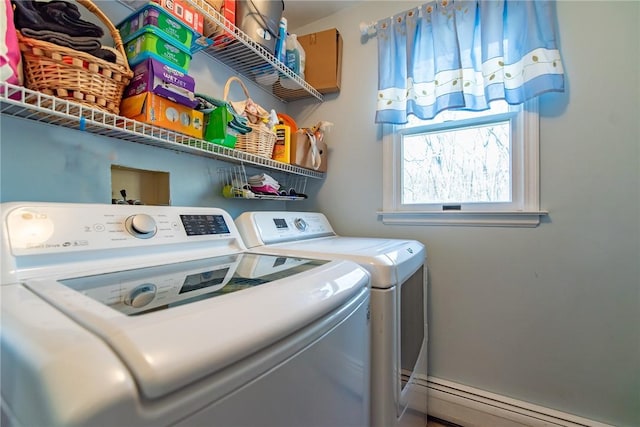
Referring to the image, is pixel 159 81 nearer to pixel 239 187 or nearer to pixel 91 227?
pixel 91 227

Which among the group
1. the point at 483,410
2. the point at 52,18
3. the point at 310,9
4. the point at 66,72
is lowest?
the point at 483,410

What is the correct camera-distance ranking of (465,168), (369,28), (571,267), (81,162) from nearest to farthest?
(81,162) → (571,267) → (465,168) → (369,28)

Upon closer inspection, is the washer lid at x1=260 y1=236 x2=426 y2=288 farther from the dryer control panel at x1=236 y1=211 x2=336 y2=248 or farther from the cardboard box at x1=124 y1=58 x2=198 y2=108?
the cardboard box at x1=124 y1=58 x2=198 y2=108

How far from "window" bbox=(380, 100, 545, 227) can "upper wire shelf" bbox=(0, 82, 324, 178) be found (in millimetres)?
953

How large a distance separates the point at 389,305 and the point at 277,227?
66cm

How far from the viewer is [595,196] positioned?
129 centimetres

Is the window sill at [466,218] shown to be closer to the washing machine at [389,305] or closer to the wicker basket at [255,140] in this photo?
the washing machine at [389,305]

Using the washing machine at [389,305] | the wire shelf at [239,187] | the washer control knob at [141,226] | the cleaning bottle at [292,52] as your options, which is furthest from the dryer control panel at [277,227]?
the cleaning bottle at [292,52]

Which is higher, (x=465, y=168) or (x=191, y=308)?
(x=465, y=168)

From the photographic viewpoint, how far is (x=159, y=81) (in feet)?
3.04

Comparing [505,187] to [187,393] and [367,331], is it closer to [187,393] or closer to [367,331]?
[367,331]

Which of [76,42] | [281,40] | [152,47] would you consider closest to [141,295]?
[76,42]

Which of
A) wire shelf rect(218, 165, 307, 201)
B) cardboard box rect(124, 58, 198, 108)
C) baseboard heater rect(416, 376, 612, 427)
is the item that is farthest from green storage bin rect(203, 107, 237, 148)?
baseboard heater rect(416, 376, 612, 427)

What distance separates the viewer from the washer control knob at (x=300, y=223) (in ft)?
4.96
